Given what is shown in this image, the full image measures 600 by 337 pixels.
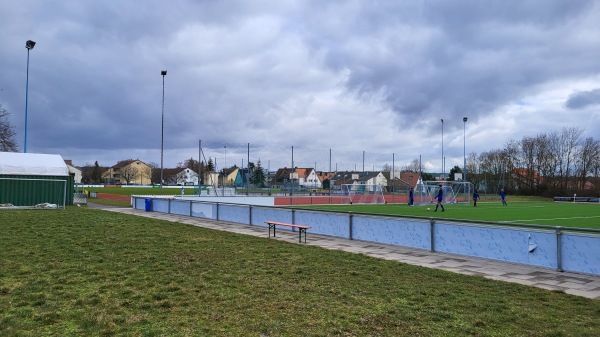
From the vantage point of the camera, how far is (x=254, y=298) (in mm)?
6355

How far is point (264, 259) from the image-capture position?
9742 mm

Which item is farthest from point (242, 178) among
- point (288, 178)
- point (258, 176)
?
point (288, 178)

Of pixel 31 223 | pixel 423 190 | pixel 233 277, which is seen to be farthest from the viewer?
pixel 423 190

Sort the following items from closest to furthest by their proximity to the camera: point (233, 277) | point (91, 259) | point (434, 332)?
point (434, 332) < point (233, 277) < point (91, 259)

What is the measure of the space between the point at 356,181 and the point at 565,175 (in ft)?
118

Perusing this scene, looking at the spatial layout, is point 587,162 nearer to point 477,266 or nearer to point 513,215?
point 513,215

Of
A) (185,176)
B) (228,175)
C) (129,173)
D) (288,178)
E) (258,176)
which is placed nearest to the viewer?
(258,176)

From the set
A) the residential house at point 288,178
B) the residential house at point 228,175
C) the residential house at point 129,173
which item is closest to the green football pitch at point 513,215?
the residential house at point 288,178

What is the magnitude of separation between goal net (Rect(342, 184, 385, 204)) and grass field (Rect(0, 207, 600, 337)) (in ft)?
95.2

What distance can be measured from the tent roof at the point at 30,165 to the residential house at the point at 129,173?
113 meters

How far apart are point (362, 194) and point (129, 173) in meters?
119

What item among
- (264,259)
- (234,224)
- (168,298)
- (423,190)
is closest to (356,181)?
(423,190)

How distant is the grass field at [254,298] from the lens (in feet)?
16.6

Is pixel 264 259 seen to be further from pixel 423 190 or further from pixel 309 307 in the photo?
pixel 423 190
